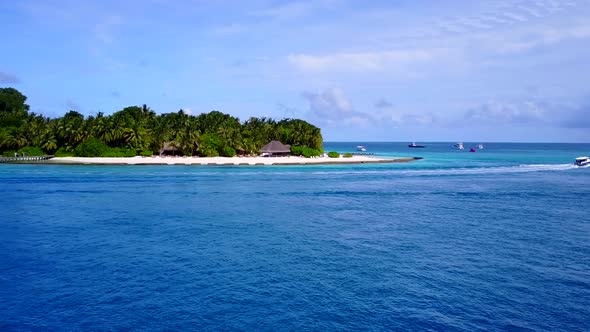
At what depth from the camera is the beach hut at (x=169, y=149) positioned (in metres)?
118

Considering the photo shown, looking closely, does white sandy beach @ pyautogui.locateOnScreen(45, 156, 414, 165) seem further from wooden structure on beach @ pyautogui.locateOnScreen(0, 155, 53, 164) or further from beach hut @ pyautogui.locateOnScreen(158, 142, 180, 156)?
beach hut @ pyautogui.locateOnScreen(158, 142, 180, 156)

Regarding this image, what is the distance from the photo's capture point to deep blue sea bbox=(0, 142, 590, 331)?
18.1 m

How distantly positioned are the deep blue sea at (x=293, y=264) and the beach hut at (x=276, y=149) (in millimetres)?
79879

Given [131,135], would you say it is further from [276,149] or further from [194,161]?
[276,149]

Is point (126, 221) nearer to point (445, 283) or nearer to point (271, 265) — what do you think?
point (271, 265)

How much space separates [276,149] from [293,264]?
4173 inches

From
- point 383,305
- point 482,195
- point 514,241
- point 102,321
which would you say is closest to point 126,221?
point 102,321

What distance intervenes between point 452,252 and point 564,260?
19.5ft

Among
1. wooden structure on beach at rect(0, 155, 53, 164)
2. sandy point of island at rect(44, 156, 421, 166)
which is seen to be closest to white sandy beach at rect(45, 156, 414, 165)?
sandy point of island at rect(44, 156, 421, 166)

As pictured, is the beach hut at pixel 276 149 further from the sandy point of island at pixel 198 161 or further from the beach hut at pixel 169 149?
the beach hut at pixel 169 149

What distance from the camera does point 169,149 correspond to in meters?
120

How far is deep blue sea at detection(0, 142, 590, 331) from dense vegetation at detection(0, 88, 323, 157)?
2590 inches

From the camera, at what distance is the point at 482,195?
55.2m

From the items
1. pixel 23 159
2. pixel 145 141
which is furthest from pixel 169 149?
pixel 23 159
